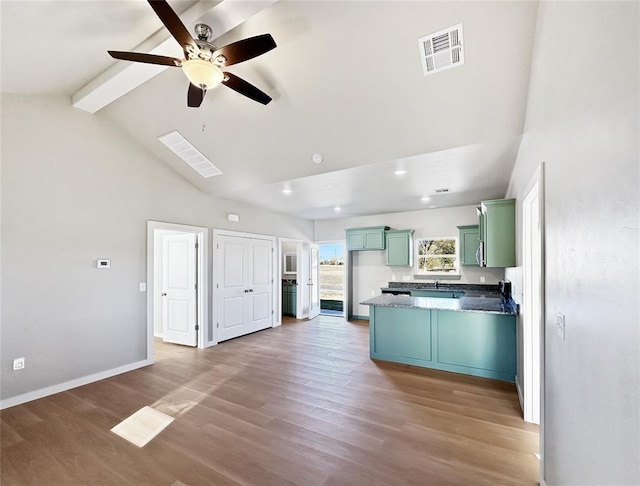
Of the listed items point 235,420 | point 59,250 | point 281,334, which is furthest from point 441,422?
point 59,250

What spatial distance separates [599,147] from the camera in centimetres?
109

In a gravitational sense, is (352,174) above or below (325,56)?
below

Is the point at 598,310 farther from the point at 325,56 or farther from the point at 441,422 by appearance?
the point at 325,56

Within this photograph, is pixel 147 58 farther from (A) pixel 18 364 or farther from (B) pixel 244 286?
(B) pixel 244 286

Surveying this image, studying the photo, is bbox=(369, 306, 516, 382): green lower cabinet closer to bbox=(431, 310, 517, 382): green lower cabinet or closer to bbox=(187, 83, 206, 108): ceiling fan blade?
bbox=(431, 310, 517, 382): green lower cabinet

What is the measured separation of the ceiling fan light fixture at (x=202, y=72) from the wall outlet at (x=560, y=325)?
2.69 m

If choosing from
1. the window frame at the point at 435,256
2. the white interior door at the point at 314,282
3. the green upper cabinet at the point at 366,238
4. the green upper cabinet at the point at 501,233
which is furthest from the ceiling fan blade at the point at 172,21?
the white interior door at the point at 314,282

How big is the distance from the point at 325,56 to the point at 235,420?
134 inches

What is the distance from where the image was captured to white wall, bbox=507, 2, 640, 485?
87cm

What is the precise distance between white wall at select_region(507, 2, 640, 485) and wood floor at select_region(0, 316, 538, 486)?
848 mm

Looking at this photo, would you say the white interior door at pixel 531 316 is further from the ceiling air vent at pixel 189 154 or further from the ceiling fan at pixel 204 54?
the ceiling air vent at pixel 189 154

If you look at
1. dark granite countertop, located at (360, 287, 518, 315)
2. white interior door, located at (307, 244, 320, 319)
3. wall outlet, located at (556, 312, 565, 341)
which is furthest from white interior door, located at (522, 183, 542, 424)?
white interior door, located at (307, 244, 320, 319)

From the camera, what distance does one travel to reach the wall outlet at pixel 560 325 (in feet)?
4.95

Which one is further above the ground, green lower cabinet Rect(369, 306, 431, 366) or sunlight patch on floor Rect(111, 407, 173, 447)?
green lower cabinet Rect(369, 306, 431, 366)
